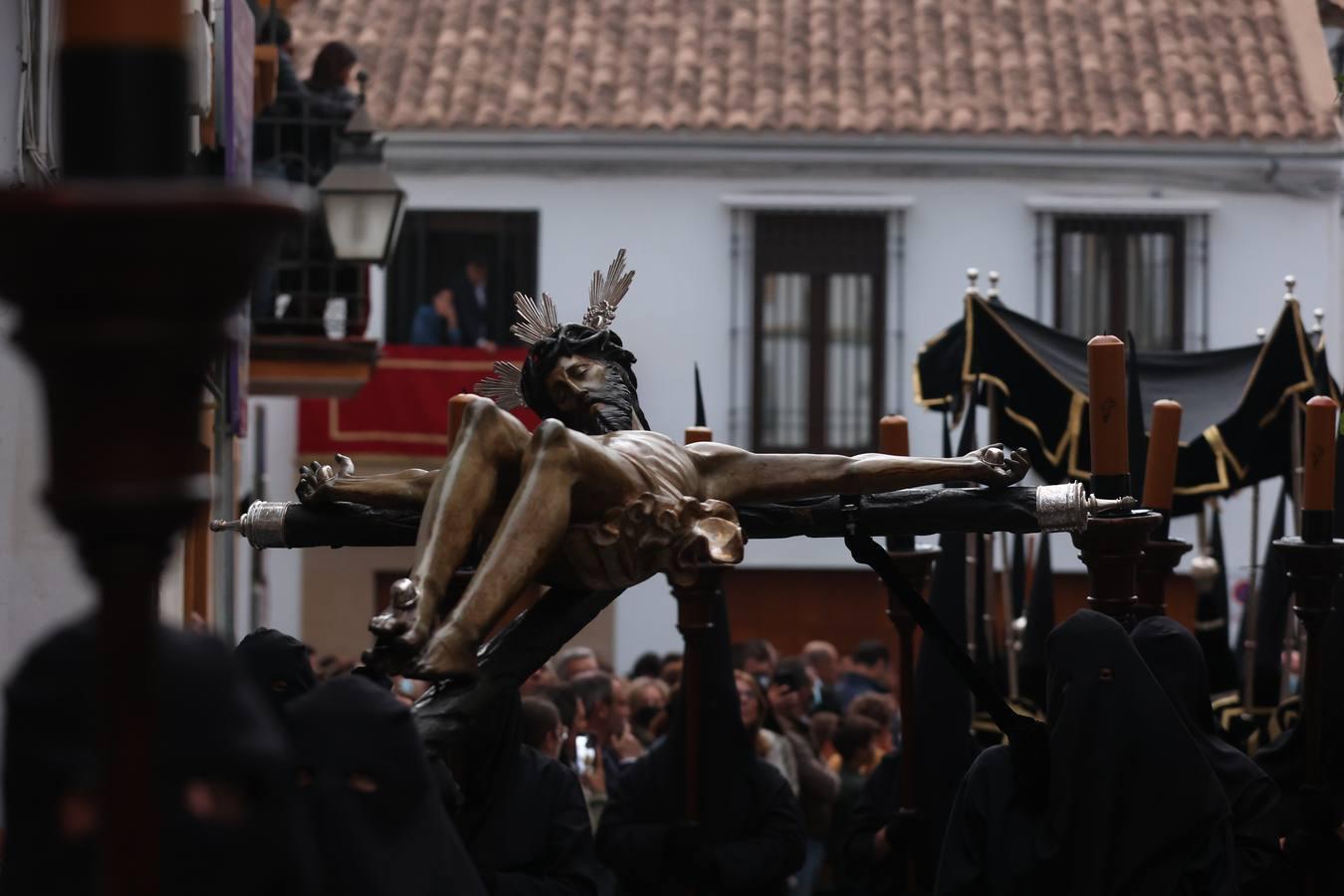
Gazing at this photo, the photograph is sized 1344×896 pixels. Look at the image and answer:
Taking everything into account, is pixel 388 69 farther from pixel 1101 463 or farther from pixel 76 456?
pixel 76 456

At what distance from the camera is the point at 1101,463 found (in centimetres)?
487

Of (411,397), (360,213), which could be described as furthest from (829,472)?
(411,397)

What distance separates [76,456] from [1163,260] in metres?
17.7

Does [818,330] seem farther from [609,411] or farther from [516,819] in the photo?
[609,411]

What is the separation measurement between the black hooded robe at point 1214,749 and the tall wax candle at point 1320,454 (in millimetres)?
611

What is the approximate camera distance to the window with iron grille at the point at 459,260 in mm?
18984

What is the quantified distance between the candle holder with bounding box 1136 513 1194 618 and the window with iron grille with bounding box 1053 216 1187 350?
12988mm

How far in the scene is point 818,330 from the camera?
19203mm

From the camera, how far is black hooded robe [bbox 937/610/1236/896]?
4840 millimetres

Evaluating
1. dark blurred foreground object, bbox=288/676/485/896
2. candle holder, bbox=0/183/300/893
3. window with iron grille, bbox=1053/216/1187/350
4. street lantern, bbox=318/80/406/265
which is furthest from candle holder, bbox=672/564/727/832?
window with iron grille, bbox=1053/216/1187/350

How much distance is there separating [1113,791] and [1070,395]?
5.78 meters

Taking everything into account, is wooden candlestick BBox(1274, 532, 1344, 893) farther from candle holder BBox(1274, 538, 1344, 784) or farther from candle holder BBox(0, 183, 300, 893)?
candle holder BBox(0, 183, 300, 893)

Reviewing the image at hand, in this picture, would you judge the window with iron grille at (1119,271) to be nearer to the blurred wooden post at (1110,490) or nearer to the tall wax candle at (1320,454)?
the tall wax candle at (1320,454)

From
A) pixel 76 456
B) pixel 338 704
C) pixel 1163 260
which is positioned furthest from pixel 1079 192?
pixel 76 456
